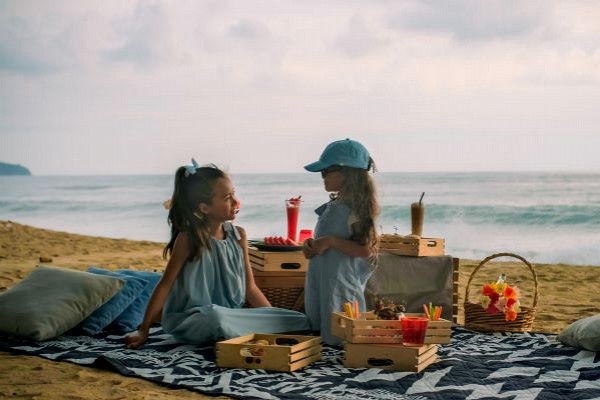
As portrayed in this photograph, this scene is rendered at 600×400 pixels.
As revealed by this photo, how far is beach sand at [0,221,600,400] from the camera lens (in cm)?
375

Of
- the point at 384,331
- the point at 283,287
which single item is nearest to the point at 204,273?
the point at 283,287

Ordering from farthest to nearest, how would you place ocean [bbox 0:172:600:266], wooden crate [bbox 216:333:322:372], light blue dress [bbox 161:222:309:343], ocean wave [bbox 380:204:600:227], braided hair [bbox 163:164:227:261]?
1. ocean wave [bbox 380:204:600:227]
2. ocean [bbox 0:172:600:266]
3. braided hair [bbox 163:164:227:261]
4. light blue dress [bbox 161:222:309:343]
5. wooden crate [bbox 216:333:322:372]

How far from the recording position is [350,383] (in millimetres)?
3900

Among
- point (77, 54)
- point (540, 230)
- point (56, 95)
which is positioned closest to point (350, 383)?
point (540, 230)

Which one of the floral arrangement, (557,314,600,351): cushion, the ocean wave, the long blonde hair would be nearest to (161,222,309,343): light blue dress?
the long blonde hair

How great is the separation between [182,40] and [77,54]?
773 centimetres

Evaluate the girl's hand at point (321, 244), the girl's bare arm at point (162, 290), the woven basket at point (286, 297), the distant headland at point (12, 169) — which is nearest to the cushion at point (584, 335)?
the girl's hand at point (321, 244)

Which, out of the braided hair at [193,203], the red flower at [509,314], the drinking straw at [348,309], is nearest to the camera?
the drinking straw at [348,309]

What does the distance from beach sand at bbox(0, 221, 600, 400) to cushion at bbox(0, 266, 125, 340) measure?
1.07ft

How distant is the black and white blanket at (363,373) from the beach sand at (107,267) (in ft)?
0.51

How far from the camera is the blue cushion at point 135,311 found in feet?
17.1

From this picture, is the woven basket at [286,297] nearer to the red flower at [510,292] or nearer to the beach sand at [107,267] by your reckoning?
the red flower at [510,292]

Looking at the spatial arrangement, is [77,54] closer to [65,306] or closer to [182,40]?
[182,40]

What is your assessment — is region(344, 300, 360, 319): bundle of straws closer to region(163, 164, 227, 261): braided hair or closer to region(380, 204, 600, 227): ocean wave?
region(163, 164, 227, 261): braided hair
